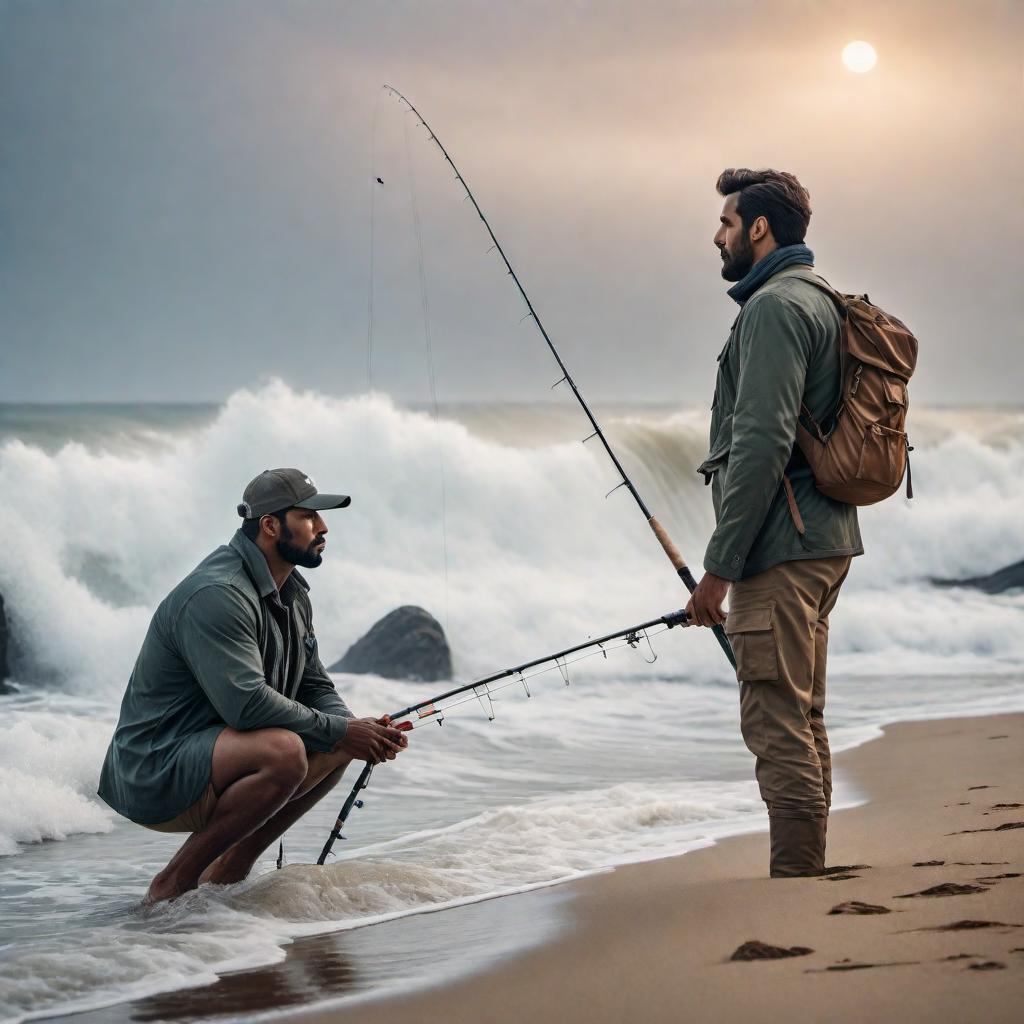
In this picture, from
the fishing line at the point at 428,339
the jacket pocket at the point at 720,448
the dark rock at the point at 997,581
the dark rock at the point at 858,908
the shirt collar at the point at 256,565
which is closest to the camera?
the dark rock at the point at 858,908

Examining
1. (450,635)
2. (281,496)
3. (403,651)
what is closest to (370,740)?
(281,496)

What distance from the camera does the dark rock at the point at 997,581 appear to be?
1205 cm

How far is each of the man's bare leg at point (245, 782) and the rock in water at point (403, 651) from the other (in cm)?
603

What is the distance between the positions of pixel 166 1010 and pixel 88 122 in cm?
931

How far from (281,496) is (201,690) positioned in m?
0.42

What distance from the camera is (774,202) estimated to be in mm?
2297

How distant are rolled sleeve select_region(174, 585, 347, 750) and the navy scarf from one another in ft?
3.61

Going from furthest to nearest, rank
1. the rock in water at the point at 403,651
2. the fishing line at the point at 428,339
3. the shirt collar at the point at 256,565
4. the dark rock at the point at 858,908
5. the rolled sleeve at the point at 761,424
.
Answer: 1. the fishing line at the point at 428,339
2. the rock in water at the point at 403,651
3. the shirt collar at the point at 256,565
4. the rolled sleeve at the point at 761,424
5. the dark rock at the point at 858,908

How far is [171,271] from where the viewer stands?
444 inches

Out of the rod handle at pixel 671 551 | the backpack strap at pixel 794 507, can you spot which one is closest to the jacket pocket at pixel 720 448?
the backpack strap at pixel 794 507

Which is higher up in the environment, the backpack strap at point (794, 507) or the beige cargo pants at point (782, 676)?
the backpack strap at point (794, 507)

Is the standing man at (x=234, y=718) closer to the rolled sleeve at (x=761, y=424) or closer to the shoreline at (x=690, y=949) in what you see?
the shoreline at (x=690, y=949)

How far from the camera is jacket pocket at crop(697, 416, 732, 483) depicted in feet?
7.29

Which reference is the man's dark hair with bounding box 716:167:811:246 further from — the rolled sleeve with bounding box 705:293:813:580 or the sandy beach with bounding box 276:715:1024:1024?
the sandy beach with bounding box 276:715:1024:1024
